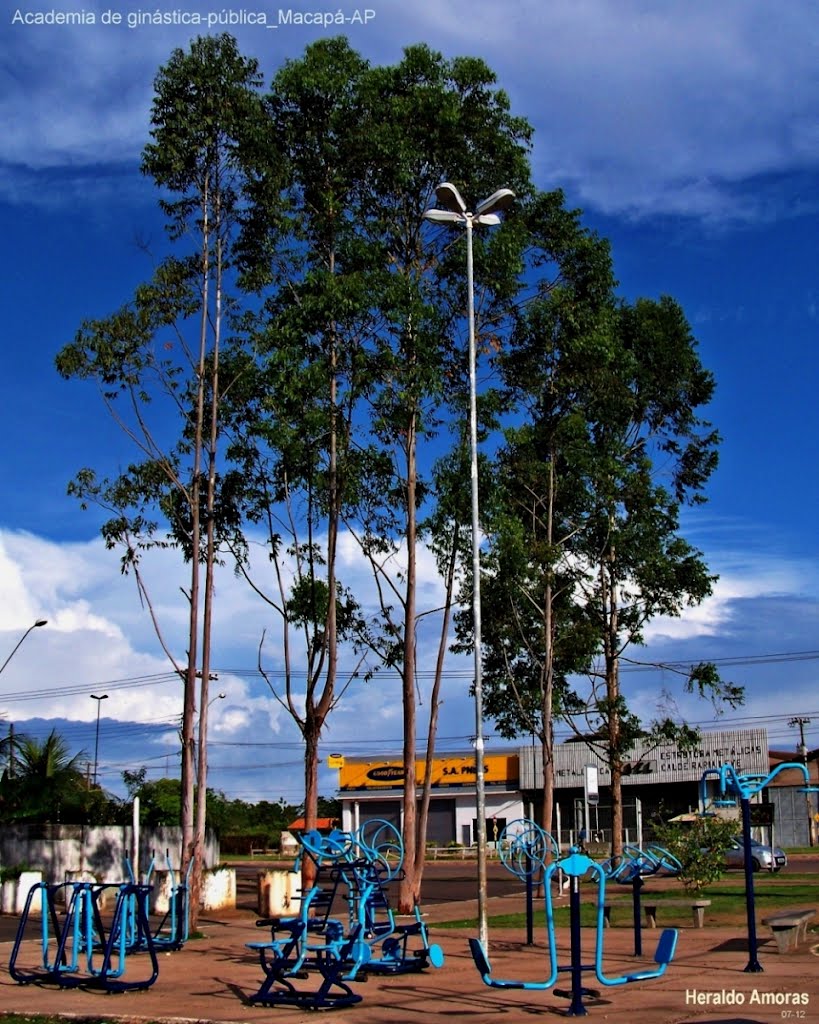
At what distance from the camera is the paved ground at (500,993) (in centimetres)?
1152

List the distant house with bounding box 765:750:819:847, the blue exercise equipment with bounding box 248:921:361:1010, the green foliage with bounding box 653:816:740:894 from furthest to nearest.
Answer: the distant house with bounding box 765:750:819:847 < the green foliage with bounding box 653:816:740:894 < the blue exercise equipment with bounding box 248:921:361:1010

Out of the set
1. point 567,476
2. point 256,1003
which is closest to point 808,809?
point 567,476

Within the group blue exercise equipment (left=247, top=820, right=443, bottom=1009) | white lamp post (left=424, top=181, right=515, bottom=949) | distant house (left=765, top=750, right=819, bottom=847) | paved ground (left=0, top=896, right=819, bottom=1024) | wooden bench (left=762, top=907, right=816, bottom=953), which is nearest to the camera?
paved ground (left=0, top=896, right=819, bottom=1024)

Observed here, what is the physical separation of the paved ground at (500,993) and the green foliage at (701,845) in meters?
5.32

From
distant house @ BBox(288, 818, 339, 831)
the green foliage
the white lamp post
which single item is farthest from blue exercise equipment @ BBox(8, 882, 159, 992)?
distant house @ BBox(288, 818, 339, 831)

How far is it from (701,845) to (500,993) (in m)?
12.3

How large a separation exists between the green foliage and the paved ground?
5321mm

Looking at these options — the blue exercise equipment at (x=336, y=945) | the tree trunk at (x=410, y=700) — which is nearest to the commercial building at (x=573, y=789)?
the tree trunk at (x=410, y=700)

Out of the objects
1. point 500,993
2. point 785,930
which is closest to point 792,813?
point 785,930

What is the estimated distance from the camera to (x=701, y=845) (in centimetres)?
2456

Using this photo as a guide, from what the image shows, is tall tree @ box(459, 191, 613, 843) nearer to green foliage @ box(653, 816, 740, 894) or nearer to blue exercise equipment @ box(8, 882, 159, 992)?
green foliage @ box(653, 816, 740, 894)

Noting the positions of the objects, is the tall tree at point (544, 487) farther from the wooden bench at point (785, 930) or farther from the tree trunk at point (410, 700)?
the wooden bench at point (785, 930)

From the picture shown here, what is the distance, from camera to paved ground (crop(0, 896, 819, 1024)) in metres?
11.5

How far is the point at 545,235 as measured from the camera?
109ft
